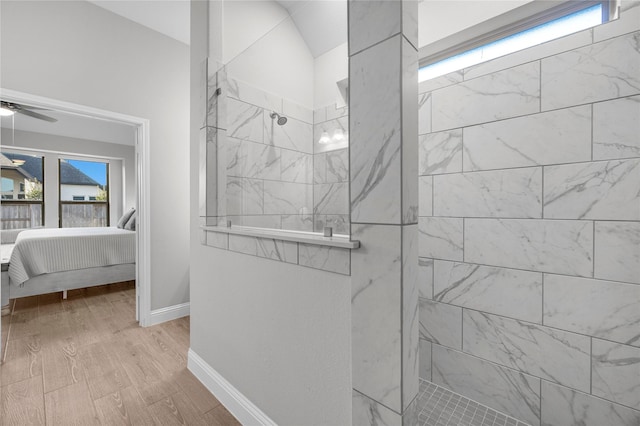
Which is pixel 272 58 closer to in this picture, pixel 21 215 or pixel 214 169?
pixel 214 169

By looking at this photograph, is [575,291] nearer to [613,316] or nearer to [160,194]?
[613,316]

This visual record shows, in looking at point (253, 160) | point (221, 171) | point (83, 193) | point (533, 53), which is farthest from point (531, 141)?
point (83, 193)

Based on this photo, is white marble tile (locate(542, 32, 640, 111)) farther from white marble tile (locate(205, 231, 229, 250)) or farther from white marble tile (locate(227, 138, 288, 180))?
white marble tile (locate(205, 231, 229, 250))

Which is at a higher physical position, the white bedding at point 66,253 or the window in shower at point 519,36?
the window in shower at point 519,36

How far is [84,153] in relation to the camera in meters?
5.78

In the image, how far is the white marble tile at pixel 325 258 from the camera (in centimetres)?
94

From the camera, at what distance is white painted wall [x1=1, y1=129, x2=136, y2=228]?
5.20m

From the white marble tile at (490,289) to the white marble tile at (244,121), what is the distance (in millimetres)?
1370

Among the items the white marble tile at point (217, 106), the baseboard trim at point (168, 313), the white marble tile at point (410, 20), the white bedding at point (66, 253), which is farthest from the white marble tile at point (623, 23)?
the white bedding at point (66, 253)

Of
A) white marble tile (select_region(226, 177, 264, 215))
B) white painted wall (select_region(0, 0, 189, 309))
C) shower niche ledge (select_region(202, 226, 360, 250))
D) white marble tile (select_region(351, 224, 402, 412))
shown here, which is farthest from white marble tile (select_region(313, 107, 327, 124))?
white painted wall (select_region(0, 0, 189, 309))

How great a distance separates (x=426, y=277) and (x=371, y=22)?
1495 mm

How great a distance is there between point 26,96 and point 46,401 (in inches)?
78.9

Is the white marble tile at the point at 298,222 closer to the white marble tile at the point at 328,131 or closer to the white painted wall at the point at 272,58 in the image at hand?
the white marble tile at the point at 328,131

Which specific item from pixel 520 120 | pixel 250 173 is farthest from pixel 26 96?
pixel 520 120
